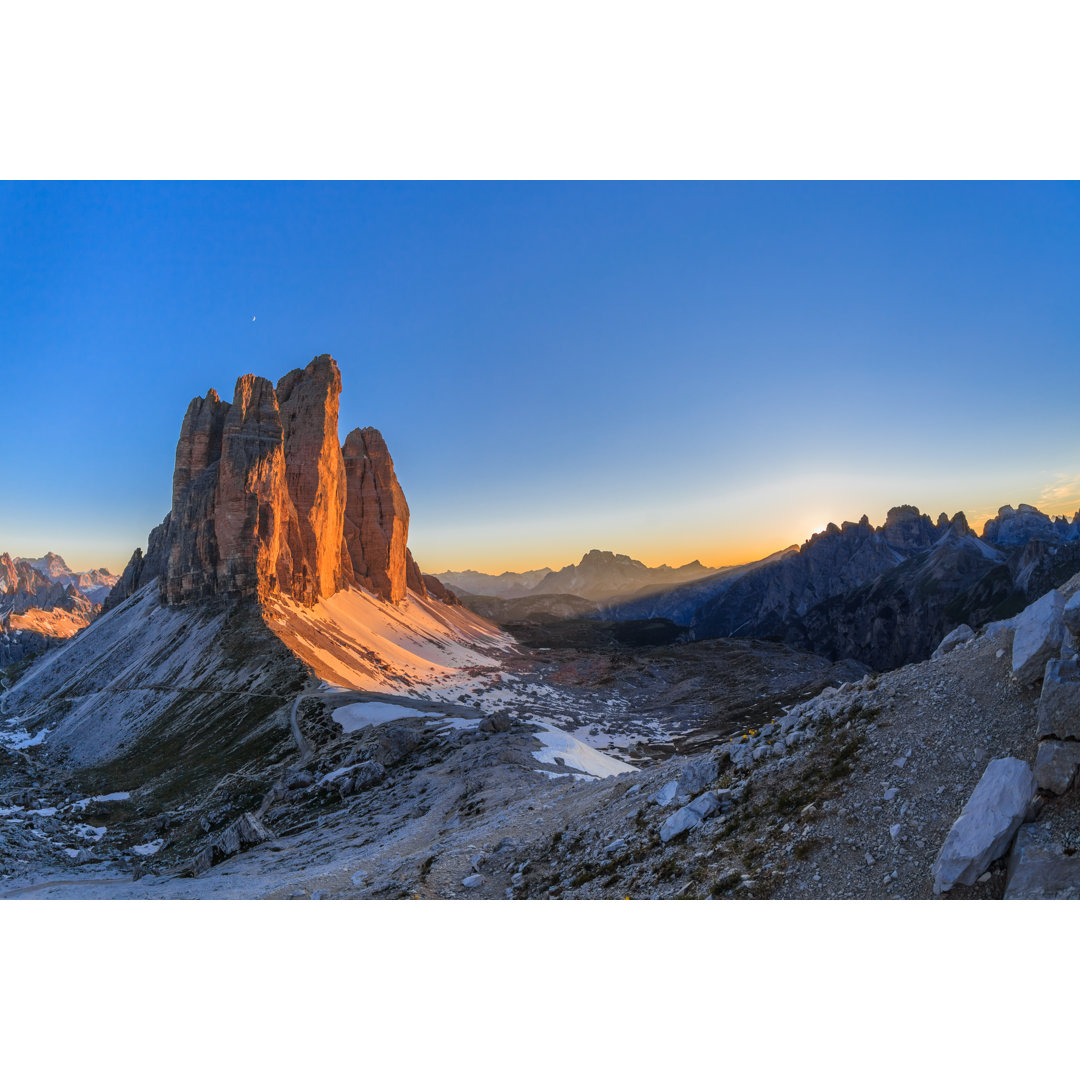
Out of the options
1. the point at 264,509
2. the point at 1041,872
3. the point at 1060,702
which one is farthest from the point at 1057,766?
the point at 264,509

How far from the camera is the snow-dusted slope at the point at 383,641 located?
80312 millimetres

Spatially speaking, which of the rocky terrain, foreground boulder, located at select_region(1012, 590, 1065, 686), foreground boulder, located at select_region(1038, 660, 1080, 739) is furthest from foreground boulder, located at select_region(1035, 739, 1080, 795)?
foreground boulder, located at select_region(1012, 590, 1065, 686)

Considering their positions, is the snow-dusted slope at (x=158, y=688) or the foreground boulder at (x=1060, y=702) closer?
the foreground boulder at (x=1060, y=702)

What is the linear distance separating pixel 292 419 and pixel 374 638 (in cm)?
4566

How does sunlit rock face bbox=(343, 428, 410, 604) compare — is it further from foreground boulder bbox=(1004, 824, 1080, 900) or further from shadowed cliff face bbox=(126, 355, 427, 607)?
foreground boulder bbox=(1004, 824, 1080, 900)

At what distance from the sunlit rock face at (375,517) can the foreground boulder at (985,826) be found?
13778cm

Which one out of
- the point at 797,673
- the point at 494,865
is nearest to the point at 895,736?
the point at 494,865

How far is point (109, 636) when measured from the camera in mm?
99000

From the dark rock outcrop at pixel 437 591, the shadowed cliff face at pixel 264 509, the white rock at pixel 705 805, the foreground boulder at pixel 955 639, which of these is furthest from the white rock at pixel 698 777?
the dark rock outcrop at pixel 437 591

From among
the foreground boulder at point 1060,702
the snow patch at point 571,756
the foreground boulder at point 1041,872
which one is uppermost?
the foreground boulder at point 1060,702

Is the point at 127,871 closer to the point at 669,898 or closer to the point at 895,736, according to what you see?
the point at 669,898

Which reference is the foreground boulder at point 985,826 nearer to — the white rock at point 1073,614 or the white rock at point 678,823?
the white rock at point 1073,614

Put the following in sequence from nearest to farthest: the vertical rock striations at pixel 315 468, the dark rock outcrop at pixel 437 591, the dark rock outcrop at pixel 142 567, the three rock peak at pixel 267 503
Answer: the three rock peak at pixel 267 503, the vertical rock striations at pixel 315 468, the dark rock outcrop at pixel 142 567, the dark rock outcrop at pixel 437 591

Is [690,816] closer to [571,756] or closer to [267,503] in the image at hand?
[571,756]
